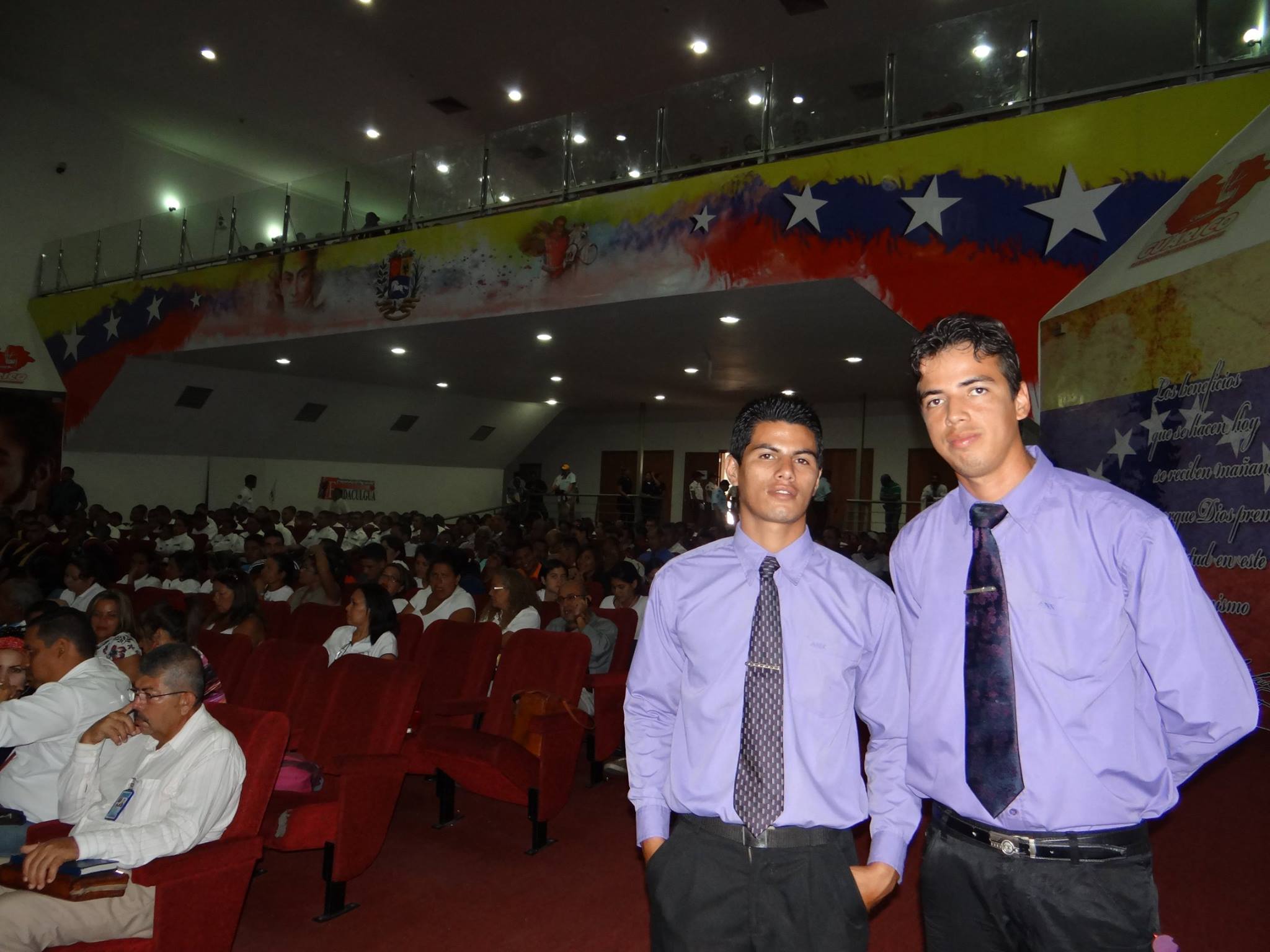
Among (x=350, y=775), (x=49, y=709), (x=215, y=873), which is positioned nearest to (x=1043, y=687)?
(x=215, y=873)

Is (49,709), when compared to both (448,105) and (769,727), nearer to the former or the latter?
(769,727)

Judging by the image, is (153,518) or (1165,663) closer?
(1165,663)

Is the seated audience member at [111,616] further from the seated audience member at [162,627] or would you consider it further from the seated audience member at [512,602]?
the seated audience member at [512,602]

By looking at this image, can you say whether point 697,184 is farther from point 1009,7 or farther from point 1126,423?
point 1126,423

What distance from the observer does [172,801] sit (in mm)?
2412

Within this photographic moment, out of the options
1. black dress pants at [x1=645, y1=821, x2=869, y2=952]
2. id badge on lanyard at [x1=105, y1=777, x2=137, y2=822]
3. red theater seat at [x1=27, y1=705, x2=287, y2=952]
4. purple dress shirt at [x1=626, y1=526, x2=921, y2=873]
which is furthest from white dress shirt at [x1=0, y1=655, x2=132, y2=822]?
black dress pants at [x1=645, y1=821, x2=869, y2=952]

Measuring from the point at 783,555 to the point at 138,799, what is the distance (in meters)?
2.08

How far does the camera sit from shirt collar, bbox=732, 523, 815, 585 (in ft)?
5.06

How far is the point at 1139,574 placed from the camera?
4.36 ft

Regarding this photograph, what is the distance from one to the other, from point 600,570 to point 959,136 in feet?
16.4

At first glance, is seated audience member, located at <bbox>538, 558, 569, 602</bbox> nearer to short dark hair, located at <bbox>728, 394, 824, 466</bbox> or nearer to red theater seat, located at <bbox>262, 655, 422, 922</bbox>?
red theater seat, located at <bbox>262, 655, 422, 922</bbox>

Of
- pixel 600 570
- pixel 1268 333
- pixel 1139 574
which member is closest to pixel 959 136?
pixel 1268 333

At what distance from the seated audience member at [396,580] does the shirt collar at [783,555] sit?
4.77 m

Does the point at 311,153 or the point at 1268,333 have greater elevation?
the point at 311,153
